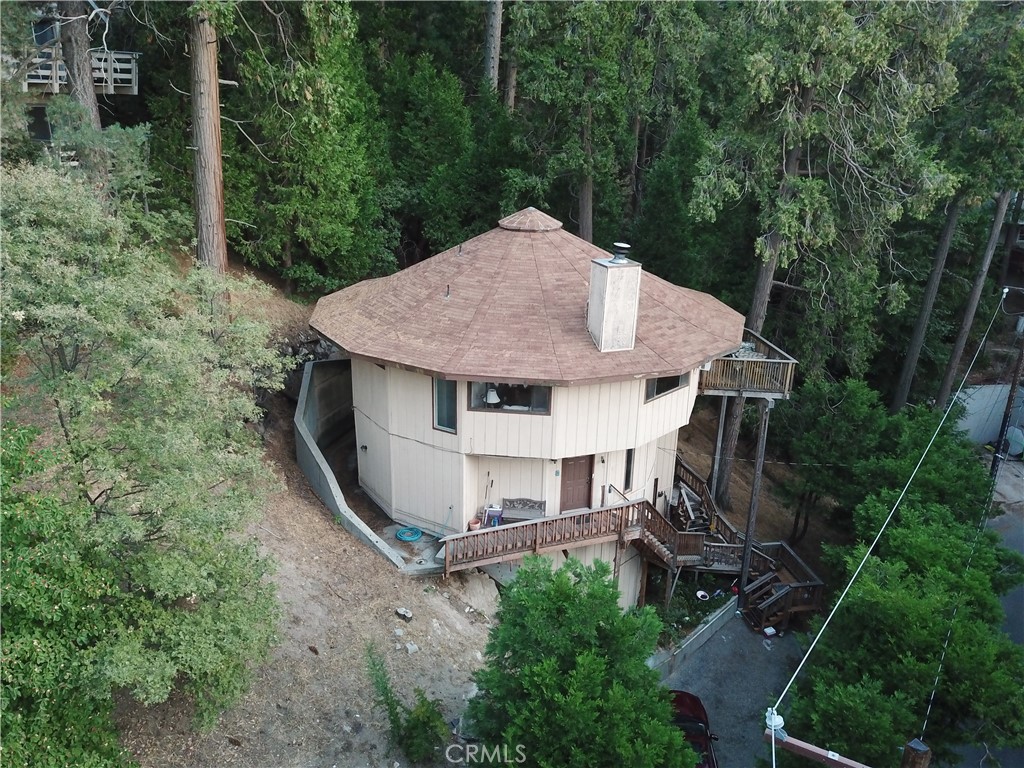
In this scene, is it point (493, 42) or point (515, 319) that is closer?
point (515, 319)

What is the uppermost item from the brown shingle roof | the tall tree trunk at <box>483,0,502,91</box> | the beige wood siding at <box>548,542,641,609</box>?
the tall tree trunk at <box>483,0,502,91</box>

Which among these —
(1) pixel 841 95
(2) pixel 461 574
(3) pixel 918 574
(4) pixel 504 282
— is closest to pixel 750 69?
(1) pixel 841 95

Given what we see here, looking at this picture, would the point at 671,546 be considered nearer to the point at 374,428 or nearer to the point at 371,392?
the point at 374,428

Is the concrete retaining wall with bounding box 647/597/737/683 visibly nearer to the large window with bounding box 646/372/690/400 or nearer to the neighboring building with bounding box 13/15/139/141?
the large window with bounding box 646/372/690/400

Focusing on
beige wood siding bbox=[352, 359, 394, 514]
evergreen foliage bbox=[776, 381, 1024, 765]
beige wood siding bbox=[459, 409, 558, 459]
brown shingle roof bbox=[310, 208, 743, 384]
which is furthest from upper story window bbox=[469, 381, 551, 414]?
evergreen foliage bbox=[776, 381, 1024, 765]

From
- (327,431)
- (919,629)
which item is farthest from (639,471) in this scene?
(327,431)

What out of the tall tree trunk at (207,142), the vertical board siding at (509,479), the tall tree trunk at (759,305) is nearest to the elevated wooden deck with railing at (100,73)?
the tall tree trunk at (207,142)
